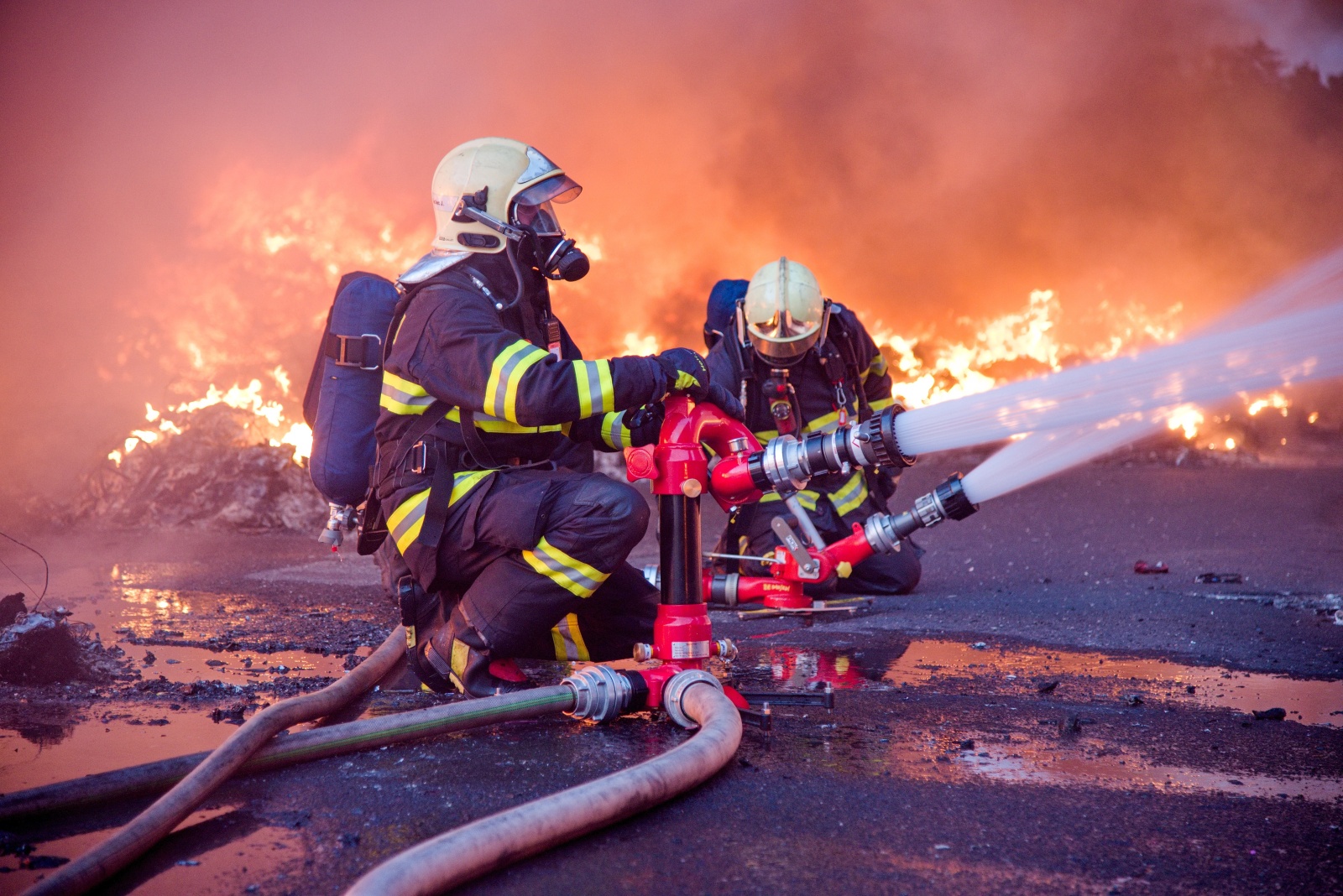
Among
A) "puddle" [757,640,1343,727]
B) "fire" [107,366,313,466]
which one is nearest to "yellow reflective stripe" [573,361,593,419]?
"puddle" [757,640,1343,727]

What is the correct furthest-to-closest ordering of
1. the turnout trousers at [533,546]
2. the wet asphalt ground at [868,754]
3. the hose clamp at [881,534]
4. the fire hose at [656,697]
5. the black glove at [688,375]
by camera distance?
the hose clamp at [881,534] < the turnout trousers at [533,546] < the black glove at [688,375] < the wet asphalt ground at [868,754] < the fire hose at [656,697]

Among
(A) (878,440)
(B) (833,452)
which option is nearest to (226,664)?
(B) (833,452)

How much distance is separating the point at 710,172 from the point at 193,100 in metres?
5.02

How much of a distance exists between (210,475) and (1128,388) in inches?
321

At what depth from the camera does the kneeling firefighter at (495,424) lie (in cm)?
317

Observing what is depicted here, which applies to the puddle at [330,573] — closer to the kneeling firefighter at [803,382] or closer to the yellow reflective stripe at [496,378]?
the kneeling firefighter at [803,382]

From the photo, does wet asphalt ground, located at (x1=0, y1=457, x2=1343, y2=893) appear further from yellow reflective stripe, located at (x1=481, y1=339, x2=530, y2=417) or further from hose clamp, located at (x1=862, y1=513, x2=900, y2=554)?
yellow reflective stripe, located at (x1=481, y1=339, x2=530, y2=417)

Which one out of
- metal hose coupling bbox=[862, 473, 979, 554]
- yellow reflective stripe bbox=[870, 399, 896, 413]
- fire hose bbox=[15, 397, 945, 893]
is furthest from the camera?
yellow reflective stripe bbox=[870, 399, 896, 413]

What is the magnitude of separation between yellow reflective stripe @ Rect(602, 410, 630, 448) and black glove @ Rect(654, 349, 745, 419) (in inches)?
19.1

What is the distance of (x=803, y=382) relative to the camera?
6.02m

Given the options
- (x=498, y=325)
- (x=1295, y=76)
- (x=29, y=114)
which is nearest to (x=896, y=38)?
(x=1295, y=76)

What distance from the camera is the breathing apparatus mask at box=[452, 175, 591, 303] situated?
3498 mm

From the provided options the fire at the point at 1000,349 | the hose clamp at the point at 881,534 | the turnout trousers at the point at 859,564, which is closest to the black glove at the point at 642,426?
the hose clamp at the point at 881,534

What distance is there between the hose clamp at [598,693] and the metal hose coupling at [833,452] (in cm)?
77
